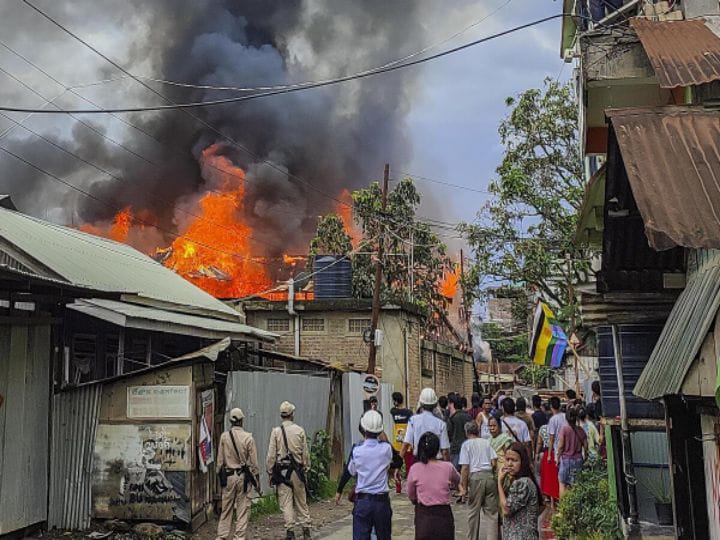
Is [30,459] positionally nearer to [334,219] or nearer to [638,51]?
[638,51]

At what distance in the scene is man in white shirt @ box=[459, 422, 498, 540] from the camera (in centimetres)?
844

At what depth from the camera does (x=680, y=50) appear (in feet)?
19.5

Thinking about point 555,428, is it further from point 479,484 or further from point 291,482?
point 291,482

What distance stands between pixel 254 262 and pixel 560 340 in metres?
18.5

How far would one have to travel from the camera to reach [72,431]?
10.0m

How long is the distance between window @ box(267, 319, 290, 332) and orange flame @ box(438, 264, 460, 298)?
42.1 feet

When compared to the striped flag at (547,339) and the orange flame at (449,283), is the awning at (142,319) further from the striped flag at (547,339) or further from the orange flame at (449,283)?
the orange flame at (449,283)

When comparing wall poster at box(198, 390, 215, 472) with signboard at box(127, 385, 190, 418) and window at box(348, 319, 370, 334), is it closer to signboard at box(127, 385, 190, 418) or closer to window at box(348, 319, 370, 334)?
signboard at box(127, 385, 190, 418)

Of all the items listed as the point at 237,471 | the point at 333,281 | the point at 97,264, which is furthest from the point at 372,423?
the point at 333,281

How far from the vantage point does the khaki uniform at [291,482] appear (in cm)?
1006

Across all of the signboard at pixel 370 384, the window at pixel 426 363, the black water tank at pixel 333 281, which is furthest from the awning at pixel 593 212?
the window at pixel 426 363

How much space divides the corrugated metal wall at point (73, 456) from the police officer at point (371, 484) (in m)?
4.13

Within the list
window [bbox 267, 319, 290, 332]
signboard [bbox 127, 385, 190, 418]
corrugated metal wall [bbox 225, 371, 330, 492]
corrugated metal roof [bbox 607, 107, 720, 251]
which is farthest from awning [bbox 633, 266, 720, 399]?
window [bbox 267, 319, 290, 332]

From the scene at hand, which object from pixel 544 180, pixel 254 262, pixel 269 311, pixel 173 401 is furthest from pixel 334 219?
pixel 173 401
